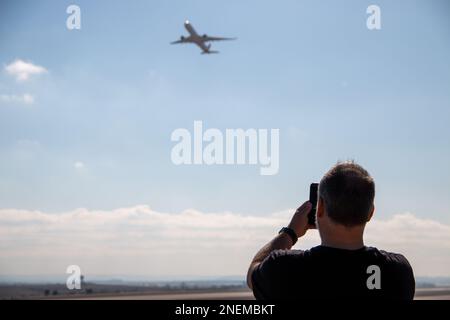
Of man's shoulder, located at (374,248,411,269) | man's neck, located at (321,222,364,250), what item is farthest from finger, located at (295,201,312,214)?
man's shoulder, located at (374,248,411,269)

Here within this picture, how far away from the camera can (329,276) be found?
12.3ft

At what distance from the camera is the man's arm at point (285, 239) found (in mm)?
4016

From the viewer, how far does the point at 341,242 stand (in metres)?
3.80

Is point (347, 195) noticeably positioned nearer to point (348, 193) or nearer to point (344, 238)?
point (348, 193)

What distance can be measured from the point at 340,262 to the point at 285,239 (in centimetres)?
48

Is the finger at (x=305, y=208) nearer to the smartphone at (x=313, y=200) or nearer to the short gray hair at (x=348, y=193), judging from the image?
the smartphone at (x=313, y=200)

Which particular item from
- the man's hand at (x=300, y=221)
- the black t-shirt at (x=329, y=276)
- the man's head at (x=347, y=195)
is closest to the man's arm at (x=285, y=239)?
Result: the man's hand at (x=300, y=221)

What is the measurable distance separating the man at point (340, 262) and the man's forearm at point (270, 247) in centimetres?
7

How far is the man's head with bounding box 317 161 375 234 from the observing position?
361 cm

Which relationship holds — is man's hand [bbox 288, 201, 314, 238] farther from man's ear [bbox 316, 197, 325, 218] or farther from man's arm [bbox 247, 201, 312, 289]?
man's ear [bbox 316, 197, 325, 218]

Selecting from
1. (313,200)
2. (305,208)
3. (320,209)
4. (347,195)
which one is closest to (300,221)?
(305,208)

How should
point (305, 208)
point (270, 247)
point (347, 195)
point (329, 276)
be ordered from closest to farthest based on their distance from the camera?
1. point (347, 195)
2. point (329, 276)
3. point (270, 247)
4. point (305, 208)
